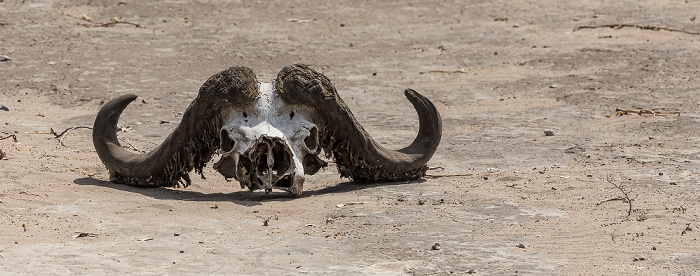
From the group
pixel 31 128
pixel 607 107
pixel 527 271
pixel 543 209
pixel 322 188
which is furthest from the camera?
pixel 607 107

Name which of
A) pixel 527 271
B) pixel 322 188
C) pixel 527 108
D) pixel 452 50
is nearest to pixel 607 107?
pixel 527 108

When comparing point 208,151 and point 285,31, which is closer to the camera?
point 208,151

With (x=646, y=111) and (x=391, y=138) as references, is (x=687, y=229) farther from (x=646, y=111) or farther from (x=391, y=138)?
(x=646, y=111)

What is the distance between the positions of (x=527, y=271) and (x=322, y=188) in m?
3.18

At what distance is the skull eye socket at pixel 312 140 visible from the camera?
843 cm

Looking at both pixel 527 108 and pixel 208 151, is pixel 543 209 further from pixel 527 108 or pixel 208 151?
pixel 527 108

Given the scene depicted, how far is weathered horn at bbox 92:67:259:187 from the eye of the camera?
8273 millimetres

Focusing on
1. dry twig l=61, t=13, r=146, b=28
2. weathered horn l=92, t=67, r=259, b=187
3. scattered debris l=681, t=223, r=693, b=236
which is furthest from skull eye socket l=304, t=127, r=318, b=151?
dry twig l=61, t=13, r=146, b=28

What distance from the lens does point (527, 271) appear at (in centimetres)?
618

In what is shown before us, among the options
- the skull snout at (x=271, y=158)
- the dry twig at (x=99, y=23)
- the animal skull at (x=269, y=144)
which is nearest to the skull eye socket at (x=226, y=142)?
the animal skull at (x=269, y=144)

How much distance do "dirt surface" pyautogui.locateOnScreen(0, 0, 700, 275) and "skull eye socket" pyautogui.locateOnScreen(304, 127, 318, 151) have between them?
392 mm

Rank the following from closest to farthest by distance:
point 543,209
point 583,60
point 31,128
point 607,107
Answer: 1. point 543,209
2. point 31,128
3. point 607,107
4. point 583,60

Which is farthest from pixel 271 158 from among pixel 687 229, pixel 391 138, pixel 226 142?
pixel 391 138

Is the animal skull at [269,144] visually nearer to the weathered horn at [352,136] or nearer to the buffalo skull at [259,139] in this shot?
the buffalo skull at [259,139]
